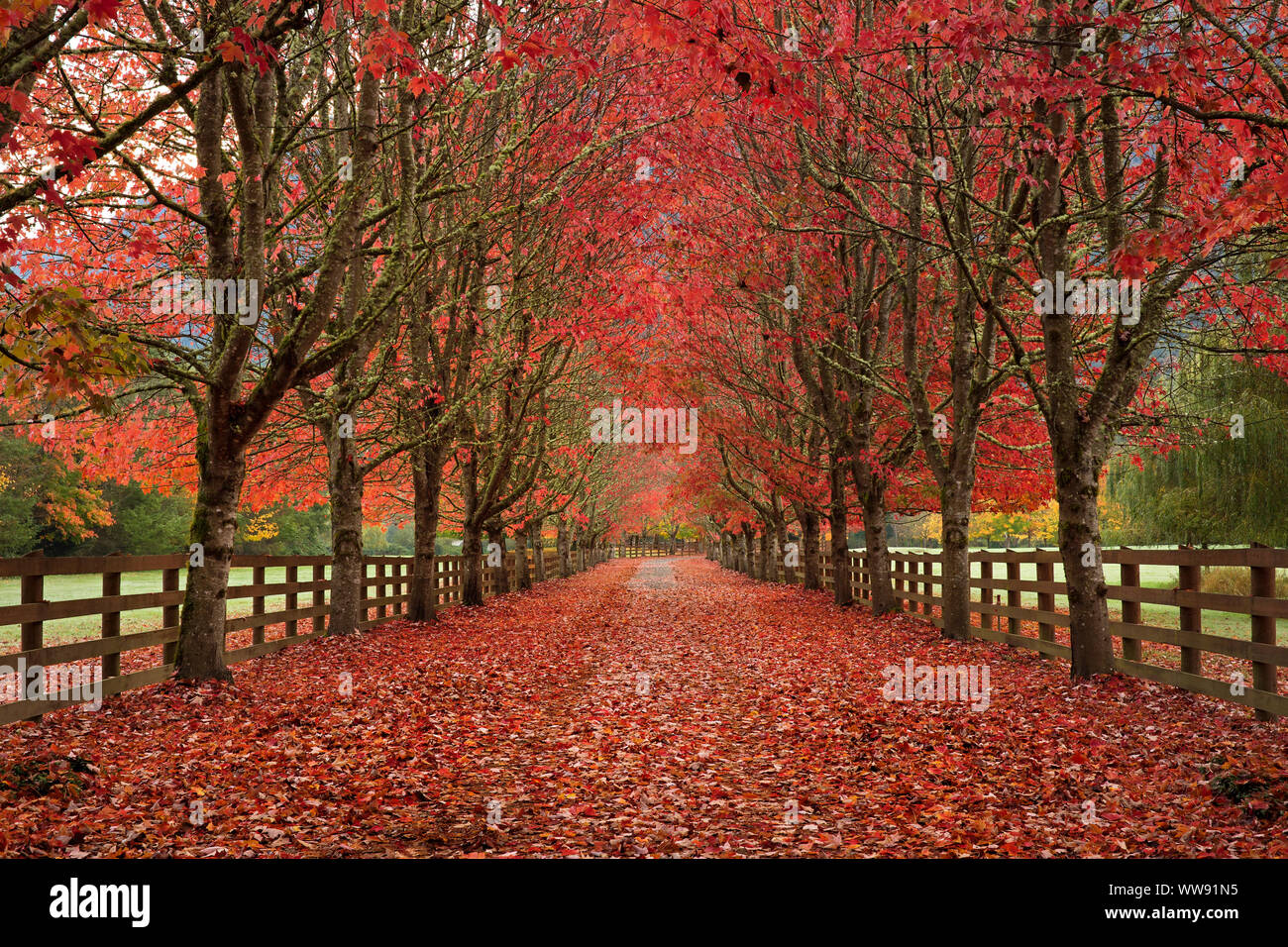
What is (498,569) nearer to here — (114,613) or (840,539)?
(840,539)

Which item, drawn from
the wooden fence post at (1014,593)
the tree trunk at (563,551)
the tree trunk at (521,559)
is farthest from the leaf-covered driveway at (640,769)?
the tree trunk at (563,551)

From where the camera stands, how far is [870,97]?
12.8 meters

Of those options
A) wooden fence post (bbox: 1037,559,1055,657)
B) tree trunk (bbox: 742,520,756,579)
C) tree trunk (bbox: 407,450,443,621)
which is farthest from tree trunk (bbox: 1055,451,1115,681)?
tree trunk (bbox: 742,520,756,579)

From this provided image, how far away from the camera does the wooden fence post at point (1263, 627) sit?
711 cm

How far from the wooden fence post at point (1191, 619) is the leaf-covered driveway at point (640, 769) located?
35 centimetres

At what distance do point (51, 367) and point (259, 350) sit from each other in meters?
7.85

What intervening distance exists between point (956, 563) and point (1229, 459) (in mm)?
10183

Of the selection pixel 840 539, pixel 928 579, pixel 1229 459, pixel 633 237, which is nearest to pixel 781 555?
pixel 840 539

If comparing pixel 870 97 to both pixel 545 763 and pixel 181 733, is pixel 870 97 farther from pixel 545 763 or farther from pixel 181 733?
pixel 181 733

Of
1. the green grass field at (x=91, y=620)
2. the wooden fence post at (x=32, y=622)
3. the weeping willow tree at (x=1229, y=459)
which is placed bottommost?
the green grass field at (x=91, y=620)

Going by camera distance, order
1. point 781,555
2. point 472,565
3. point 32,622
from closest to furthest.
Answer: point 32,622, point 472,565, point 781,555

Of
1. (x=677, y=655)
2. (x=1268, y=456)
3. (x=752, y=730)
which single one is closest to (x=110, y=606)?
(x=752, y=730)

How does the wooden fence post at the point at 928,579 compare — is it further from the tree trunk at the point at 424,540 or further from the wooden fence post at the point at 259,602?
the wooden fence post at the point at 259,602

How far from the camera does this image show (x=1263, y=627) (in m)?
7.21
